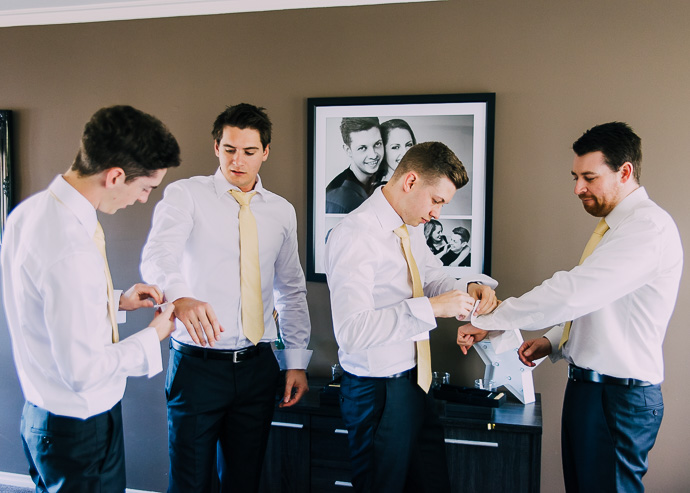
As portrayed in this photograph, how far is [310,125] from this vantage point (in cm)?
297

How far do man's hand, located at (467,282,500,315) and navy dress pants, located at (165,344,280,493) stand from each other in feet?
2.81

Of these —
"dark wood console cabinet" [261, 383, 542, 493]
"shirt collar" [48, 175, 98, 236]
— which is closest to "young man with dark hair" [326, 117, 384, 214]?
"dark wood console cabinet" [261, 383, 542, 493]

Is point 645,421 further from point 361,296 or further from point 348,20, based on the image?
point 348,20

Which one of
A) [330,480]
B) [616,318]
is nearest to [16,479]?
[330,480]

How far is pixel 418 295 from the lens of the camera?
6.70 ft

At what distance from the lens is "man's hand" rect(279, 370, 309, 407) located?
7.95 feet

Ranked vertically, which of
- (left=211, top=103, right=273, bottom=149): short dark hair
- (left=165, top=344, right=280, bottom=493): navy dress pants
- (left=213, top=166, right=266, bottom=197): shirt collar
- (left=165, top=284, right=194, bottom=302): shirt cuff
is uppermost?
(left=211, top=103, right=273, bottom=149): short dark hair

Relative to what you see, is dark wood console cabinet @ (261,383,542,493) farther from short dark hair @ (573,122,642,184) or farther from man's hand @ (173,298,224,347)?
short dark hair @ (573,122,642,184)

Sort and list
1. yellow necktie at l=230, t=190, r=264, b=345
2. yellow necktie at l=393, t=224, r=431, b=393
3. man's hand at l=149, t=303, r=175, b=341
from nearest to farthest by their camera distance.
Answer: man's hand at l=149, t=303, r=175, b=341 → yellow necktie at l=393, t=224, r=431, b=393 → yellow necktie at l=230, t=190, r=264, b=345

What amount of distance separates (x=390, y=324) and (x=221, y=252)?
0.79 meters

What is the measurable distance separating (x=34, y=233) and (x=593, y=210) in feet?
6.14

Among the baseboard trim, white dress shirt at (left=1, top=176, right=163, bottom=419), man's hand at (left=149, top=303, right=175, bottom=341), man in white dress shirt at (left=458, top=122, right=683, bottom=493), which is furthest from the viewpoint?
the baseboard trim

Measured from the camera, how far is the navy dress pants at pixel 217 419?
6.91ft

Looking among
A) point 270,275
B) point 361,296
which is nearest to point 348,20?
point 270,275
